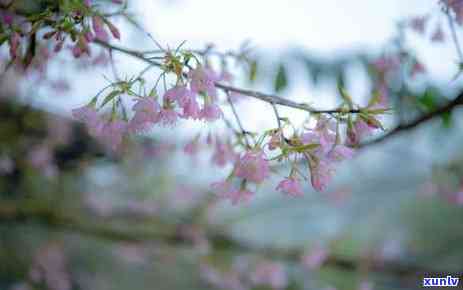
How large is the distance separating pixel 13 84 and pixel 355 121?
1880 millimetres

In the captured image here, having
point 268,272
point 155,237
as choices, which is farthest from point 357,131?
point 155,237

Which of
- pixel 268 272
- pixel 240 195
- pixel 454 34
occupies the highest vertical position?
pixel 454 34

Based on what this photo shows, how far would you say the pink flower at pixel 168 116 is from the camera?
677mm

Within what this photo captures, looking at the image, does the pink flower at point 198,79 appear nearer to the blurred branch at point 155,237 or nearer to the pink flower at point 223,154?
the pink flower at point 223,154

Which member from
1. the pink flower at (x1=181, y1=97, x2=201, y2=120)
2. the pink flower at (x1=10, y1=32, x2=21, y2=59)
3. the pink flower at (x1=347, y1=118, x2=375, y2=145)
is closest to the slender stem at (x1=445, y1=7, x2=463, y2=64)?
the pink flower at (x1=347, y1=118, x2=375, y2=145)

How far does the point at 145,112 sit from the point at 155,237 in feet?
4.71

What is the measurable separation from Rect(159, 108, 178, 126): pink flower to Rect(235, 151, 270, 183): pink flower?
108mm

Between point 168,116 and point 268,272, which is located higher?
point 168,116

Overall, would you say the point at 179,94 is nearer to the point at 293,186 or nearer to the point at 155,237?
the point at 293,186

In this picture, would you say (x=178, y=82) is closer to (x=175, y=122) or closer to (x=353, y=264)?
(x=175, y=122)

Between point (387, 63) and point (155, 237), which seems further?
point (155, 237)

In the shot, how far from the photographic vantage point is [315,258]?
1.85 m

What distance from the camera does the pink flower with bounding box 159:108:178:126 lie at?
677mm

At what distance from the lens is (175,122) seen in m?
0.69
